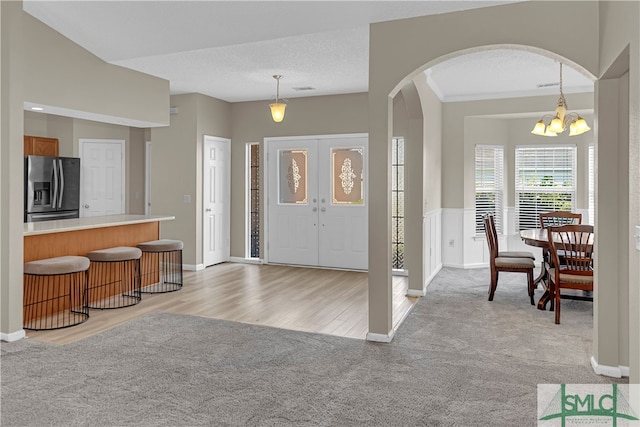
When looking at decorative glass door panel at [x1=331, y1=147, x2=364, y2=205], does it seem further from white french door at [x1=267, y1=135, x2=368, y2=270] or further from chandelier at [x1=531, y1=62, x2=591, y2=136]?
chandelier at [x1=531, y1=62, x2=591, y2=136]

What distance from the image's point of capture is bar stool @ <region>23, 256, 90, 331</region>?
13.6 feet

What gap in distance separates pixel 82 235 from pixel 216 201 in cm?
264

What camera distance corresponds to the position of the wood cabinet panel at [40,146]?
6609 millimetres

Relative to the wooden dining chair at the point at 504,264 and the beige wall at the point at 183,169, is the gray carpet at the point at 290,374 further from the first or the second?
the beige wall at the point at 183,169

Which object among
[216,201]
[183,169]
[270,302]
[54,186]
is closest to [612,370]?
[270,302]

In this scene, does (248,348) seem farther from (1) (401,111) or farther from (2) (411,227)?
(1) (401,111)

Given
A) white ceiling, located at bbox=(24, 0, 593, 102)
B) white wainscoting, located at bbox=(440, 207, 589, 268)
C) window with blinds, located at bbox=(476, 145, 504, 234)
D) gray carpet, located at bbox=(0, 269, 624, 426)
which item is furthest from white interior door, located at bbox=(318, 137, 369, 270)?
gray carpet, located at bbox=(0, 269, 624, 426)

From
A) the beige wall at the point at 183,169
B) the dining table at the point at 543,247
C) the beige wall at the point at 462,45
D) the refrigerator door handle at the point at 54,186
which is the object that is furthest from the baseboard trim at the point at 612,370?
the refrigerator door handle at the point at 54,186

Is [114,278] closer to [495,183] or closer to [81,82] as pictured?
[81,82]

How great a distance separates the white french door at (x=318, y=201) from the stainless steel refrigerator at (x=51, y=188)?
2956 mm
